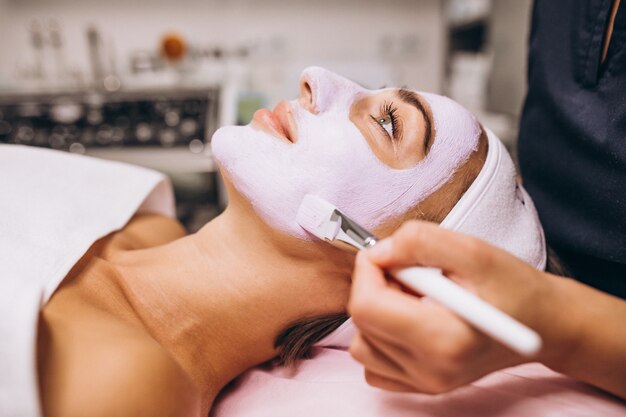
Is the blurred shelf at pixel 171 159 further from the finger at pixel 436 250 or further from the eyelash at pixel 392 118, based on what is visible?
the finger at pixel 436 250

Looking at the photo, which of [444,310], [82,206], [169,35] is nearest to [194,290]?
[82,206]

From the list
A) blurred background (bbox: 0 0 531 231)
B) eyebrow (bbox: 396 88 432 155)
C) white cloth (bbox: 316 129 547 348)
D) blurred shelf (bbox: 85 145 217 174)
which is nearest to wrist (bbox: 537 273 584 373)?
white cloth (bbox: 316 129 547 348)

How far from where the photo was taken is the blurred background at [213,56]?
1875 mm

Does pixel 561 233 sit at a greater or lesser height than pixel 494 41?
lesser

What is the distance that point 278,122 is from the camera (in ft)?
2.72

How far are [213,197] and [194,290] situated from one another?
92 centimetres

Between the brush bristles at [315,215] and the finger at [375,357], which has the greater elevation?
the brush bristles at [315,215]

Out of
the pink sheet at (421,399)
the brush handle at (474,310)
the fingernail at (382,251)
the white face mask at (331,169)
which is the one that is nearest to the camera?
the brush handle at (474,310)

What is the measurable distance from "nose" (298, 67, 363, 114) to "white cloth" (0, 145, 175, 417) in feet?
1.48

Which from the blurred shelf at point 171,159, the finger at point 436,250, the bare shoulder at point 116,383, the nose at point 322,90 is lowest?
the blurred shelf at point 171,159

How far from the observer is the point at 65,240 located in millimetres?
782

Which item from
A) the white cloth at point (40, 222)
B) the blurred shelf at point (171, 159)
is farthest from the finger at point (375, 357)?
the blurred shelf at point (171, 159)

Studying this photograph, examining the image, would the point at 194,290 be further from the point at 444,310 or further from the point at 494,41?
the point at 494,41

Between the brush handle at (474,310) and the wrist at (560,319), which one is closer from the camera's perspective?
the brush handle at (474,310)
